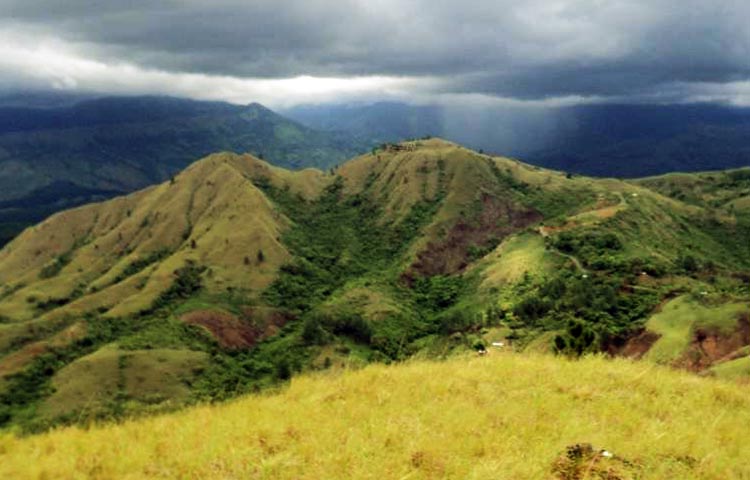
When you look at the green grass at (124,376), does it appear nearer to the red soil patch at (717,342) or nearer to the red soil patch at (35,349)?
the red soil patch at (35,349)

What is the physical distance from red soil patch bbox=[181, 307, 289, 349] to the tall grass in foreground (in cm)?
17844

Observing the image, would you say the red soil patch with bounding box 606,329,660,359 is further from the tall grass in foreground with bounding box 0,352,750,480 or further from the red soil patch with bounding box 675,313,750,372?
the tall grass in foreground with bounding box 0,352,750,480

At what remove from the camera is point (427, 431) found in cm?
1059

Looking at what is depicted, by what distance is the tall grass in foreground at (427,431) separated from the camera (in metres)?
9.47

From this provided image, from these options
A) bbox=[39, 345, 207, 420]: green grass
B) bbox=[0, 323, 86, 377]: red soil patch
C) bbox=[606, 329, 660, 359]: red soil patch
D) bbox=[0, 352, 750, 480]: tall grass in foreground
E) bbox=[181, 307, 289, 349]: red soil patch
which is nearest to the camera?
bbox=[0, 352, 750, 480]: tall grass in foreground

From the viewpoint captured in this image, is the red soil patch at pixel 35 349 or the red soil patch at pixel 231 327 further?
the red soil patch at pixel 231 327

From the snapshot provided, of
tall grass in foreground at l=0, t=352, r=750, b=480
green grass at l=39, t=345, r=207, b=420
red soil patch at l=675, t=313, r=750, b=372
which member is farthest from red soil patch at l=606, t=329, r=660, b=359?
green grass at l=39, t=345, r=207, b=420

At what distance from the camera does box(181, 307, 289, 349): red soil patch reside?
187625mm

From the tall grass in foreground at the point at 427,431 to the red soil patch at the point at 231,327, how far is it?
178 m

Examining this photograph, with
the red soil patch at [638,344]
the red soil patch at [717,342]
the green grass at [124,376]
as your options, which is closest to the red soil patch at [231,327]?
the green grass at [124,376]

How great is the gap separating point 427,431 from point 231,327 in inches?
7488

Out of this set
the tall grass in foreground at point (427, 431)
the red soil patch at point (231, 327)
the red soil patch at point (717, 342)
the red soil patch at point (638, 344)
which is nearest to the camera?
the tall grass in foreground at point (427, 431)

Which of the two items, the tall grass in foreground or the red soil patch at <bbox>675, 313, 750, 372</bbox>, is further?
the red soil patch at <bbox>675, 313, 750, 372</bbox>

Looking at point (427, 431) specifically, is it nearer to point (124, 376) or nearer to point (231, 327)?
point (124, 376)
